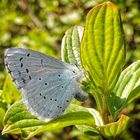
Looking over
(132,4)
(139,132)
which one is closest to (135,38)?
(132,4)

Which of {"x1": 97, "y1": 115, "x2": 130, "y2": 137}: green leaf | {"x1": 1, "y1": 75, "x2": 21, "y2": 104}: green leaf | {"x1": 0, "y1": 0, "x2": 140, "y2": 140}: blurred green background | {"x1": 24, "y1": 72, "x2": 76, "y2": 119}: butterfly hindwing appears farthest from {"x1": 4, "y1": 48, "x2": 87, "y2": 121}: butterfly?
{"x1": 0, "y1": 0, "x2": 140, "y2": 140}: blurred green background

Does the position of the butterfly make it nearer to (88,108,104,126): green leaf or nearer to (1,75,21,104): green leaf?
(88,108,104,126): green leaf

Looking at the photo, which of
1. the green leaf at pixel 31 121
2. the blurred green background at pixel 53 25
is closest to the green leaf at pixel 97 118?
the green leaf at pixel 31 121

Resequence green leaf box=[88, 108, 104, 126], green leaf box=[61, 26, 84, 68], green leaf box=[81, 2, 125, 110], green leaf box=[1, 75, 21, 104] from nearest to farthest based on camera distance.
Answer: green leaf box=[81, 2, 125, 110] < green leaf box=[88, 108, 104, 126] < green leaf box=[61, 26, 84, 68] < green leaf box=[1, 75, 21, 104]

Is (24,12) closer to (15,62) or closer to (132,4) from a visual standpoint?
(132,4)

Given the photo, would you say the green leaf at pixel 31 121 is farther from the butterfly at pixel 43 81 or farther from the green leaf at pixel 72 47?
the green leaf at pixel 72 47
